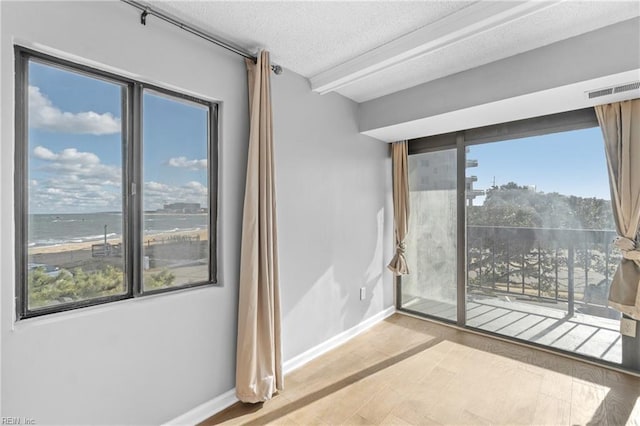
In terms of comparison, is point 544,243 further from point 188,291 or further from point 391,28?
point 188,291

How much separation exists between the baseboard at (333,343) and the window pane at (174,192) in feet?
3.56

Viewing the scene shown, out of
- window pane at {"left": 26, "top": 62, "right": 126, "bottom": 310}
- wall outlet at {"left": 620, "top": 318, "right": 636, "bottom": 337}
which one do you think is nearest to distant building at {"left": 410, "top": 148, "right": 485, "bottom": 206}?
wall outlet at {"left": 620, "top": 318, "right": 636, "bottom": 337}

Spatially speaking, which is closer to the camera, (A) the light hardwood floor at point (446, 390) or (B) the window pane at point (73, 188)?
(B) the window pane at point (73, 188)

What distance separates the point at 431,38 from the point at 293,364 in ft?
8.85

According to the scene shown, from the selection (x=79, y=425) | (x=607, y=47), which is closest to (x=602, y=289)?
(x=607, y=47)

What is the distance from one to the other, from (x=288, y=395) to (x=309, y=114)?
2.30 metres

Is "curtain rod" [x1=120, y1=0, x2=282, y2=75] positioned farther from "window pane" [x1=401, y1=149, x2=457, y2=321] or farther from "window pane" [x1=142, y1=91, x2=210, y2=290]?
"window pane" [x1=401, y1=149, x2=457, y2=321]

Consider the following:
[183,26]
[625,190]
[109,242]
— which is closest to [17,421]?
[109,242]

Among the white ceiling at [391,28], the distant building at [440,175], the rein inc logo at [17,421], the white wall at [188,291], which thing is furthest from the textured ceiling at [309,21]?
the rein inc logo at [17,421]

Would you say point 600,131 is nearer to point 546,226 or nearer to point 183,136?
point 546,226

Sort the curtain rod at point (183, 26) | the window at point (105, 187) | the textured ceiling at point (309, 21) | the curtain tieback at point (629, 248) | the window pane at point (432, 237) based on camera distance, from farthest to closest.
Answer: the window pane at point (432, 237), the curtain tieback at point (629, 248), the textured ceiling at point (309, 21), the curtain rod at point (183, 26), the window at point (105, 187)

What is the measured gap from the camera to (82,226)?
1616 millimetres

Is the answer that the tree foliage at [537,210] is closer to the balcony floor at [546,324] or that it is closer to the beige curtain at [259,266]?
the balcony floor at [546,324]

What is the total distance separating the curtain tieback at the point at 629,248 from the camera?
2.30m
